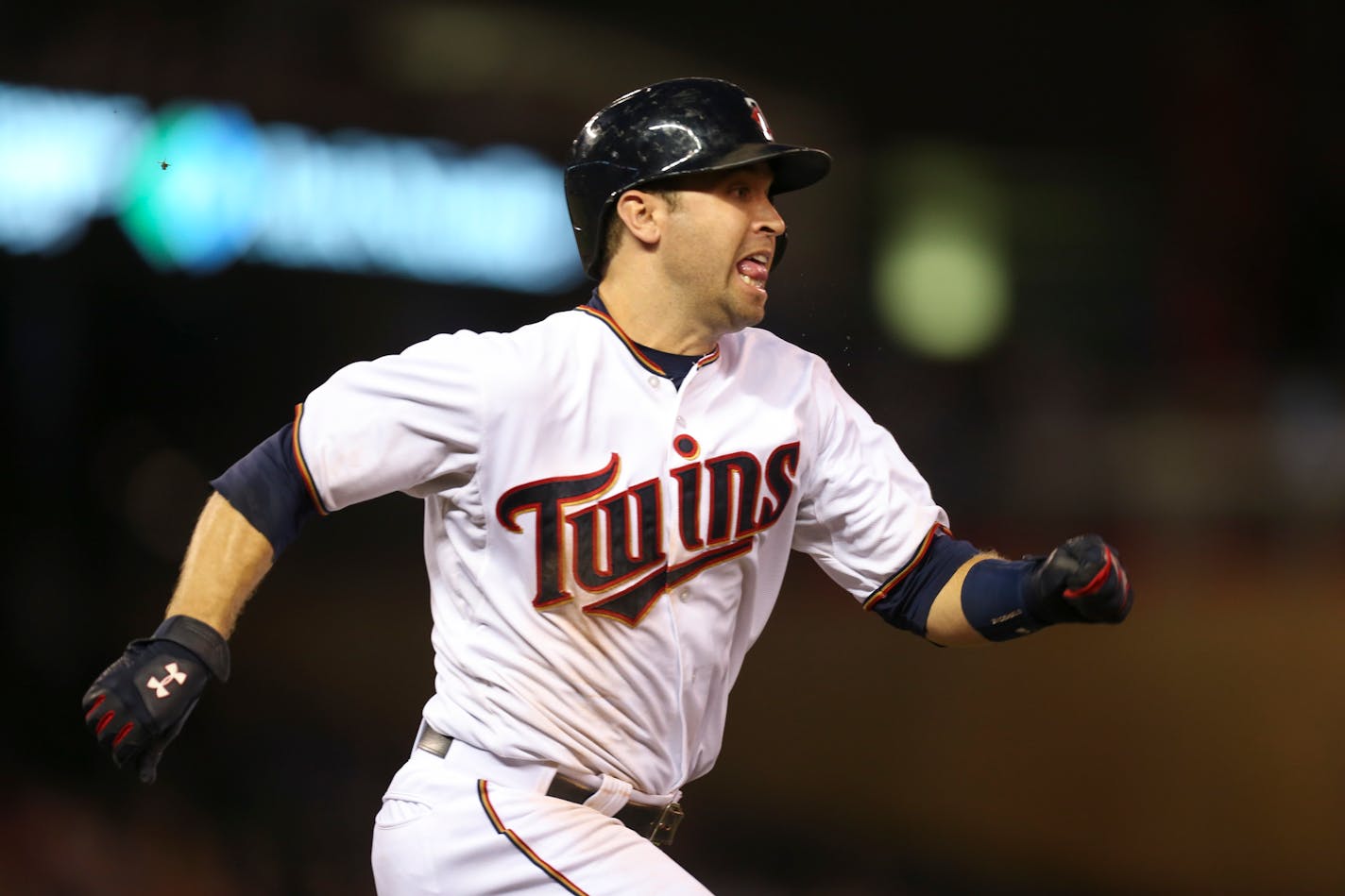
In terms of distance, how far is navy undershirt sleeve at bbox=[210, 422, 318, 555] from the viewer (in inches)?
64.0

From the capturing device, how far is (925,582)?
195 centimetres

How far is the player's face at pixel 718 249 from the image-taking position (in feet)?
6.01

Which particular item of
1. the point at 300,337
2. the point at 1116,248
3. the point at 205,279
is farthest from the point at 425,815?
the point at 1116,248

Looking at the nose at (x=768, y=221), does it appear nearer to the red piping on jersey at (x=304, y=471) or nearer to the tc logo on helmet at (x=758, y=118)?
the tc logo on helmet at (x=758, y=118)

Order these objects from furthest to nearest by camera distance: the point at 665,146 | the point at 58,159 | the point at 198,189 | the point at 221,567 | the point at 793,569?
the point at 793,569
the point at 58,159
the point at 198,189
the point at 665,146
the point at 221,567

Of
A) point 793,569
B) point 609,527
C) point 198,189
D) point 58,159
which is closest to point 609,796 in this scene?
point 609,527

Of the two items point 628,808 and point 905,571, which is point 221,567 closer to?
point 628,808

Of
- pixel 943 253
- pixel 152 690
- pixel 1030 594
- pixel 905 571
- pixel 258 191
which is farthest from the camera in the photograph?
pixel 943 253

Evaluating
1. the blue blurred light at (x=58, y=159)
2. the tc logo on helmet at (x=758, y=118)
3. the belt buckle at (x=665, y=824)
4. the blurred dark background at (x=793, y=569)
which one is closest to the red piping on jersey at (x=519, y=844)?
the belt buckle at (x=665, y=824)

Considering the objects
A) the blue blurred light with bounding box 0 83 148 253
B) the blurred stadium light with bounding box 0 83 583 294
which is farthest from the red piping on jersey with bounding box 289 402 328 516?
the blue blurred light with bounding box 0 83 148 253

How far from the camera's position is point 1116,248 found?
637cm

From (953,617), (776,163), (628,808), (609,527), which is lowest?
(628,808)

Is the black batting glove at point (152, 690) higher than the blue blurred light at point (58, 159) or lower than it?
lower

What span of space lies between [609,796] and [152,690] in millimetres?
561
